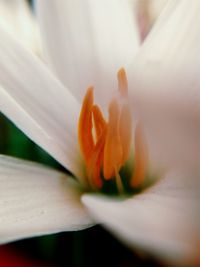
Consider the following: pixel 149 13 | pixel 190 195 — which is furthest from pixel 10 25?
pixel 190 195

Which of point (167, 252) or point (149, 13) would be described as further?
point (149, 13)

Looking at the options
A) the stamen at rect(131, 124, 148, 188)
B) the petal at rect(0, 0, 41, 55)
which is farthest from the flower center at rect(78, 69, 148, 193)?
the petal at rect(0, 0, 41, 55)

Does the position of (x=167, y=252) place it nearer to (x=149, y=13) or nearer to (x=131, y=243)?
(x=131, y=243)

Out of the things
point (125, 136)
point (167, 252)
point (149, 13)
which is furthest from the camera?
point (149, 13)

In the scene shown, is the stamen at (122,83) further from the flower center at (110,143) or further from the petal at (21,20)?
the petal at (21,20)

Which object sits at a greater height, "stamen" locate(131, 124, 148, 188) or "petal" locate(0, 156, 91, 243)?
"petal" locate(0, 156, 91, 243)

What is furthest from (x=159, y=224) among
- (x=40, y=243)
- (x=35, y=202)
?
(x=40, y=243)

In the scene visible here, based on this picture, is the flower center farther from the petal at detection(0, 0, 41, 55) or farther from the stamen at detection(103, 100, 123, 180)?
the petal at detection(0, 0, 41, 55)
